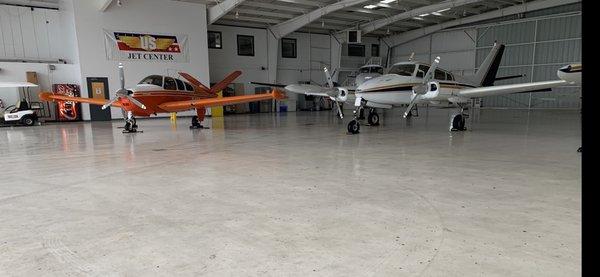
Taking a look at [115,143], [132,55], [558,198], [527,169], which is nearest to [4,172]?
[115,143]

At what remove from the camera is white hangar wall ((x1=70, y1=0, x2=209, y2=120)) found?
681 inches

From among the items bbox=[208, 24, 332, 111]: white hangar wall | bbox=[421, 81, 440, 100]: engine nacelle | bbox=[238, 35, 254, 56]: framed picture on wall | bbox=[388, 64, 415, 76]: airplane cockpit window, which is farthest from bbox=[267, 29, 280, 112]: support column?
bbox=[421, 81, 440, 100]: engine nacelle

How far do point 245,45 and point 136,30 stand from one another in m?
8.11

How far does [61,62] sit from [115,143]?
13.4 m

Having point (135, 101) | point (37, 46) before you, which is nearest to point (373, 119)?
point (135, 101)

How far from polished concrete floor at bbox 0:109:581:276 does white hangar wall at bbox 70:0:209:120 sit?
12.5 m

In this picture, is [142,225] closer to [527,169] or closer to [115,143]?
[527,169]

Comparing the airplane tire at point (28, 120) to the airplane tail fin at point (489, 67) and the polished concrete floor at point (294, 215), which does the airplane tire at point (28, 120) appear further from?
the airplane tail fin at point (489, 67)

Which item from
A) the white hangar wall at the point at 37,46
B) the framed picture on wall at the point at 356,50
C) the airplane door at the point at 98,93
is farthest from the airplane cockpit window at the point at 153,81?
the framed picture on wall at the point at 356,50

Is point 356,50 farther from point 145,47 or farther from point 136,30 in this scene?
point 136,30

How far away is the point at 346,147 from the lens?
8.25m

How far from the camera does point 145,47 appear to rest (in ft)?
61.4

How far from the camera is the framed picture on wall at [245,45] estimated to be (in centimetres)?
2473

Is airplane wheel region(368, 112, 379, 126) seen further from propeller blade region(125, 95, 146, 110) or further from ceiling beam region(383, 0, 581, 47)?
ceiling beam region(383, 0, 581, 47)
